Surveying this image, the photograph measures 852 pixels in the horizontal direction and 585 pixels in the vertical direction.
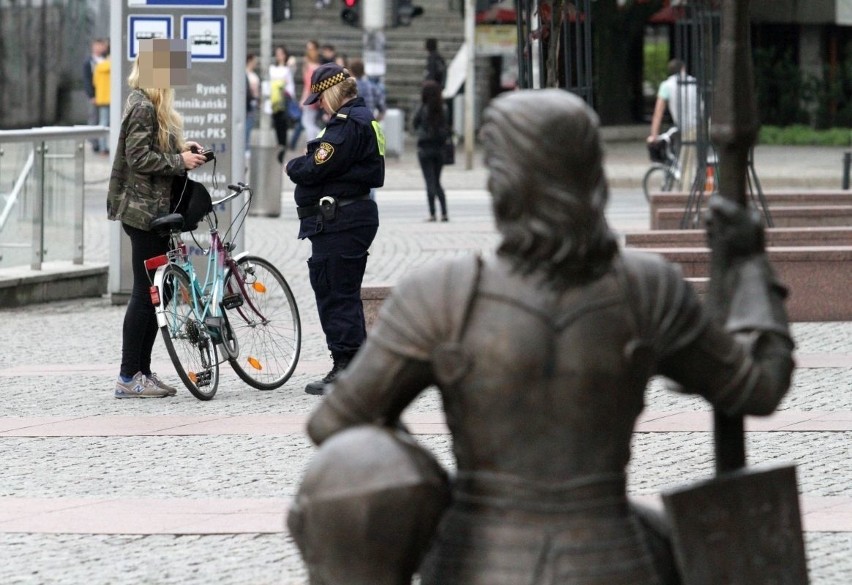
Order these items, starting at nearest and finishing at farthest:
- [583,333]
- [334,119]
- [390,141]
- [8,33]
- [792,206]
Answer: [583,333]
[334,119]
[792,206]
[8,33]
[390,141]

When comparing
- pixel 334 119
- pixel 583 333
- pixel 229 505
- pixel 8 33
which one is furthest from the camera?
pixel 8 33

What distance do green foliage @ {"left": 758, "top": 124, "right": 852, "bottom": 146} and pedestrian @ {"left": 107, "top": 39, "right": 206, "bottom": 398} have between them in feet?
92.2

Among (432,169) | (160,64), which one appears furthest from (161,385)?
(432,169)

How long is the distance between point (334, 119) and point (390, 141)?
74.4 feet

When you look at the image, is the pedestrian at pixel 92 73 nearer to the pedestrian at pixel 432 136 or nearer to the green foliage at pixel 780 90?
the pedestrian at pixel 432 136

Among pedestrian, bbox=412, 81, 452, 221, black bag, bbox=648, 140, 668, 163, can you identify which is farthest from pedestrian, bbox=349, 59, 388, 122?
black bag, bbox=648, 140, 668, 163

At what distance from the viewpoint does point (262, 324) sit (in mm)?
10086

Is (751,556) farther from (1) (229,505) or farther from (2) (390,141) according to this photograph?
(2) (390,141)

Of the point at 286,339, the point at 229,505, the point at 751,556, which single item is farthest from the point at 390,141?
the point at 751,556

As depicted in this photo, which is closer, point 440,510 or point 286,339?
point 440,510

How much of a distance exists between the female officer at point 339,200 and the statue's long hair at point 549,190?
19.9ft

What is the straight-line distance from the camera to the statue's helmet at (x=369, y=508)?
3.42m

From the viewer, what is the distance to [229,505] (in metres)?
6.83

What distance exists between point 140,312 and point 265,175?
12212mm
